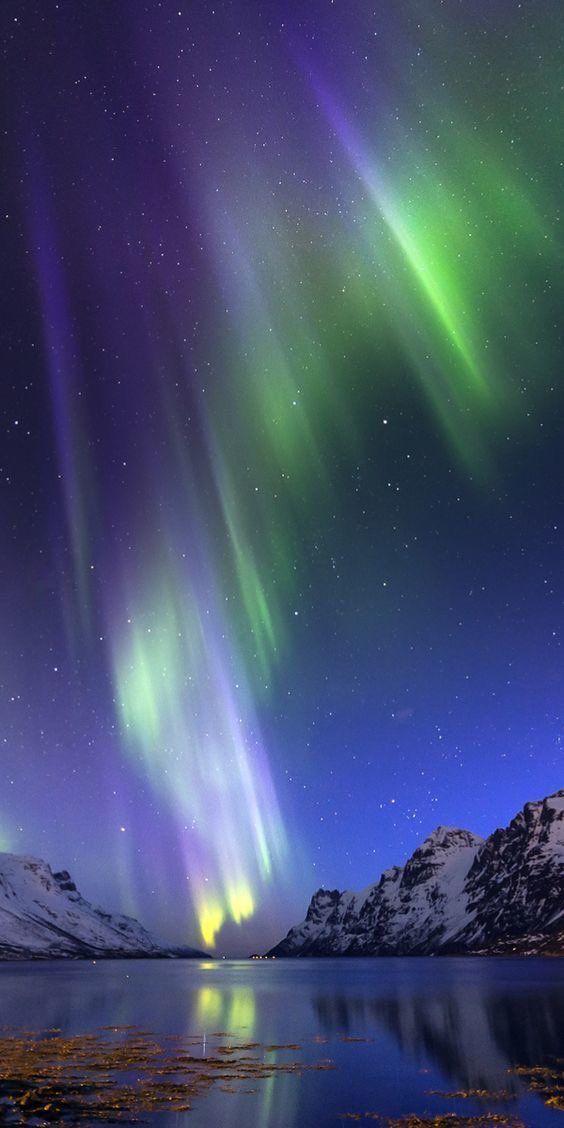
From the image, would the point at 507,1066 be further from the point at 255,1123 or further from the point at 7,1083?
the point at 7,1083

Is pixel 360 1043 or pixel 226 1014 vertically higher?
pixel 226 1014

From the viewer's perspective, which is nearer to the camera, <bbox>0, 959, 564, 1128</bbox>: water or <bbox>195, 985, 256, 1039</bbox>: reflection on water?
<bbox>0, 959, 564, 1128</bbox>: water

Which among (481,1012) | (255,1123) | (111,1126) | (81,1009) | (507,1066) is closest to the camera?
(111,1126)

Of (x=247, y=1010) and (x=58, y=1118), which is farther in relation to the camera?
(x=247, y=1010)

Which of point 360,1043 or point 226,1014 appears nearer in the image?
point 360,1043

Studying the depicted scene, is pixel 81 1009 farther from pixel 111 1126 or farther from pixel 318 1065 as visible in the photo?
pixel 111 1126

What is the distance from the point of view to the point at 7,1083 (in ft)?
118

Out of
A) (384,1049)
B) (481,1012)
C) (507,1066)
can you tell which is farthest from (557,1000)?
(507,1066)

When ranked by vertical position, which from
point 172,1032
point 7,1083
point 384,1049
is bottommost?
point 7,1083

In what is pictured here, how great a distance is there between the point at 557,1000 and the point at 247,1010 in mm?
35748

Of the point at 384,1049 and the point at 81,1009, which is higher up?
the point at 81,1009

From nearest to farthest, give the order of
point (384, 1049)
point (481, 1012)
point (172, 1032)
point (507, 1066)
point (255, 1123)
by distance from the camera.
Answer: point (255, 1123), point (507, 1066), point (384, 1049), point (172, 1032), point (481, 1012)

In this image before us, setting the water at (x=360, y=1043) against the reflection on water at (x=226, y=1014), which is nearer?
the water at (x=360, y=1043)

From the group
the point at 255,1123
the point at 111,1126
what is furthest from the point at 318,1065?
the point at 111,1126
